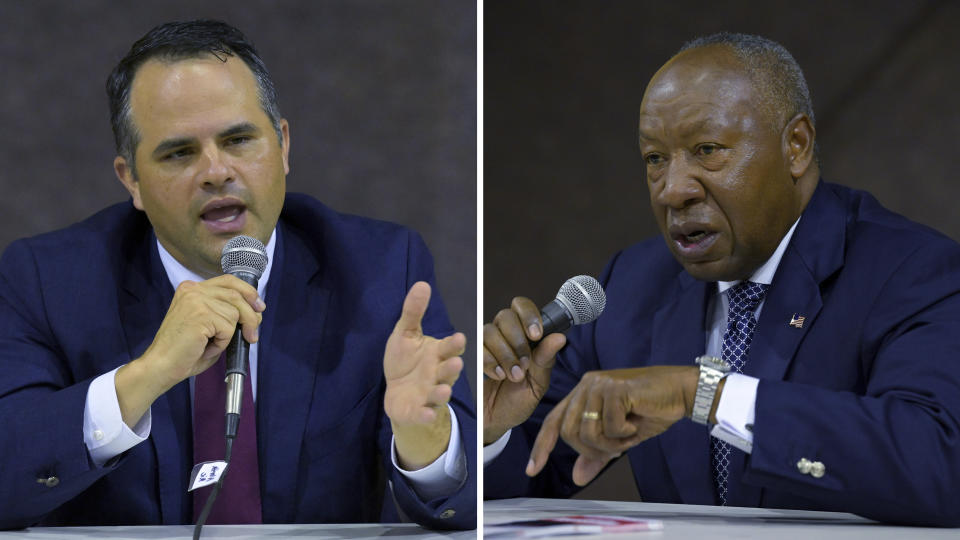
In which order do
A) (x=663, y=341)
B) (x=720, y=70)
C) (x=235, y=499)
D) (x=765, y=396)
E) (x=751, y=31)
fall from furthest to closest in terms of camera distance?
(x=751, y=31)
(x=663, y=341)
(x=720, y=70)
(x=235, y=499)
(x=765, y=396)

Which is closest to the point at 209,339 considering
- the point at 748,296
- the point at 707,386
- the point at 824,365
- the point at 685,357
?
the point at 707,386

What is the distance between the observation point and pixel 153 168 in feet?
7.18

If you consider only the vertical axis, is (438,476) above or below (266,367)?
below

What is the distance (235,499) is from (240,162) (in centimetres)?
72

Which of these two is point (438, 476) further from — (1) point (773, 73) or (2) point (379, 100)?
(1) point (773, 73)

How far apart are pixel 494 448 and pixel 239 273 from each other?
733 millimetres

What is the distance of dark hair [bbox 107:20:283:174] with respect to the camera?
7.22ft

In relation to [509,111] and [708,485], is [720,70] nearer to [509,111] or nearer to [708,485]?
[509,111]

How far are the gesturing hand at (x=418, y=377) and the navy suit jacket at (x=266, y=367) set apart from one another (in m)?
0.12

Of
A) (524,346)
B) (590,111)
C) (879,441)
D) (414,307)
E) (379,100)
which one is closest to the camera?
(414,307)

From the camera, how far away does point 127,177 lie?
2.22 metres

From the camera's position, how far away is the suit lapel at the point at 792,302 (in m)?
2.27

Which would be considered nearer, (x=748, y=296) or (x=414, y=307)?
(x=414, y=307)

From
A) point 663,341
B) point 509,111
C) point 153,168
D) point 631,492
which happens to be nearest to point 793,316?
point 663,341
